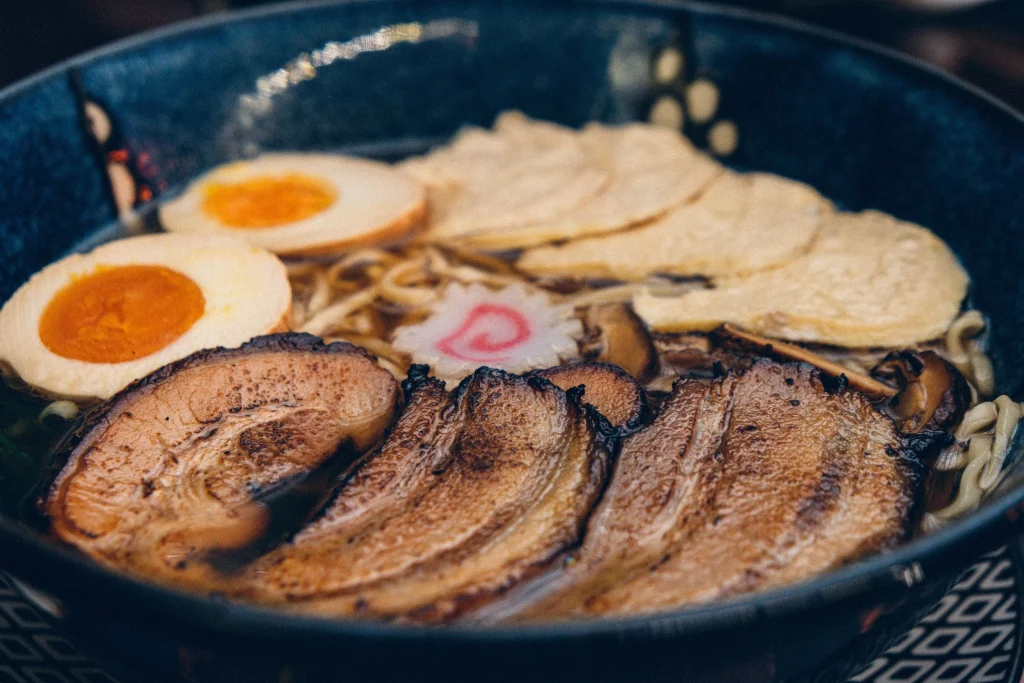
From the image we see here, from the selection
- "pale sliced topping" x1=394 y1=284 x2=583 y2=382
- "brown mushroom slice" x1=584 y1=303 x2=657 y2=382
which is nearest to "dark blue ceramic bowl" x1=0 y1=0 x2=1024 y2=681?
"brown mushroom slice" x1=584 y1=303 x2=657 y2=382

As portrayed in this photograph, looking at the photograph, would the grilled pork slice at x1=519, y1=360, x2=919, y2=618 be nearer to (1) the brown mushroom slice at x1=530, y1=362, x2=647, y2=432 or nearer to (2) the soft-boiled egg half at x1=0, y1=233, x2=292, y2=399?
(1) the brown mushroom slice at x1=530, y1=362, x2=647, y2=432

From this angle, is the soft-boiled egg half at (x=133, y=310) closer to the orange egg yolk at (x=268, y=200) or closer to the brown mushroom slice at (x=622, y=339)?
the orange egg yolk at (x=268, y=200)

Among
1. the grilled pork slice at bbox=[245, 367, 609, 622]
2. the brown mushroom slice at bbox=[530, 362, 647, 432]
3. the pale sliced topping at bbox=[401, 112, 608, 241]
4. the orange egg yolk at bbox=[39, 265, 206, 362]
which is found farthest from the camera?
the pale sliced topping at bbox=[401, 112, 608, 241]

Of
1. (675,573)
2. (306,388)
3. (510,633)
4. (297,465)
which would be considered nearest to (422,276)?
(306,388)

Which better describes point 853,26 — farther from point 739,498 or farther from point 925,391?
point 739,498

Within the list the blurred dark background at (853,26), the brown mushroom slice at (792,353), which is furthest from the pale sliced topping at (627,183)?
the blurred dark background at (853,26)

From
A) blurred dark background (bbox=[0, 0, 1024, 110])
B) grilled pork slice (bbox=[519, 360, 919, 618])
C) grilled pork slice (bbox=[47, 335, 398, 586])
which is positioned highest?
blurred dark background (bbox=[0, 0, 1024, 110])
